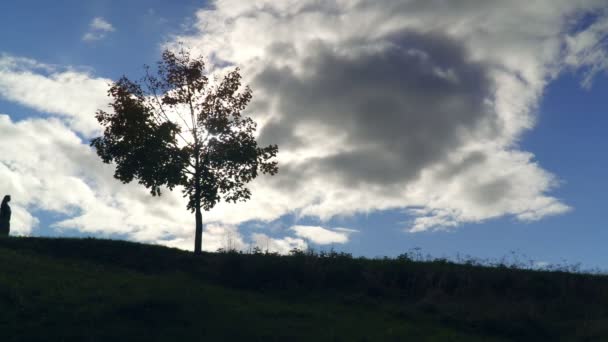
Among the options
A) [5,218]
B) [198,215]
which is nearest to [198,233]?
[198,215]

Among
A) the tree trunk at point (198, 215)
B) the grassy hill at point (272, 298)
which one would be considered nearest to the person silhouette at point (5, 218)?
the grassy hill at point (272, 298)

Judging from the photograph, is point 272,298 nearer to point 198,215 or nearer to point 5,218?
point 198,215

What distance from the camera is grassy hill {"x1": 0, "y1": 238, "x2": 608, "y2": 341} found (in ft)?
60.4

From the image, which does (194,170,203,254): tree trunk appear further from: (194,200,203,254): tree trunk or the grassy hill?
the grassy hill

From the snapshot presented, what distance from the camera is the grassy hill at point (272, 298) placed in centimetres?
1841

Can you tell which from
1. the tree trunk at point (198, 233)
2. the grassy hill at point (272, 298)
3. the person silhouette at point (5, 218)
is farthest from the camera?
the person silhouette at point (5, 218)

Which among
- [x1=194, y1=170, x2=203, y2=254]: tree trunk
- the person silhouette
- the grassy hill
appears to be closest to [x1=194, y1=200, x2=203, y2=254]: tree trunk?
[x1=194, y1=170, x2=203, y2=254]: tree trunk

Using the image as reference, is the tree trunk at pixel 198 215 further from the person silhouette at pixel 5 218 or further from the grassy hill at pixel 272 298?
the person silhouette at pixel 5 218

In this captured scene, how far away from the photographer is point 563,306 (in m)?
24.1

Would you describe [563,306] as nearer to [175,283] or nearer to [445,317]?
[445,317]

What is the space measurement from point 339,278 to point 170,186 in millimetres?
12649

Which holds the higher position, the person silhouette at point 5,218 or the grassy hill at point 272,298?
the person silhouette at point 5,218

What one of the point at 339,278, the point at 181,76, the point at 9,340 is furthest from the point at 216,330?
the point at 181,76

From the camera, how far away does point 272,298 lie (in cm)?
2402
